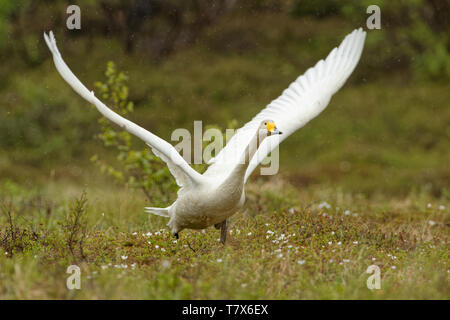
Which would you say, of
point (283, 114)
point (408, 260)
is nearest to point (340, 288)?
point (408, 260)

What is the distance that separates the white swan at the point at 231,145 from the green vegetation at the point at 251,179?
37 centimetres

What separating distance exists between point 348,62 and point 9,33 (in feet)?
50.4

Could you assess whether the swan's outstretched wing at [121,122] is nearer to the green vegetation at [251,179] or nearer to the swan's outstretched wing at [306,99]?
the green vegetation at [251,179]

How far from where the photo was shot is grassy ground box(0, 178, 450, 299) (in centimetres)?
463

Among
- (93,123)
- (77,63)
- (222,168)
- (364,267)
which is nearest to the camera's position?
(364,267)

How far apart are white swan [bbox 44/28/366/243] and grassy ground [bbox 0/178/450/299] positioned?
0.36 meters

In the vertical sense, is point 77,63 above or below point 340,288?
above

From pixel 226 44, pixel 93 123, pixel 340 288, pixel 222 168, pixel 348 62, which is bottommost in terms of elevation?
pixel 340 288

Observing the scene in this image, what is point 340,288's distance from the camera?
4.64 metres

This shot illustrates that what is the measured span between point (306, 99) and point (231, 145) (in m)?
1.05

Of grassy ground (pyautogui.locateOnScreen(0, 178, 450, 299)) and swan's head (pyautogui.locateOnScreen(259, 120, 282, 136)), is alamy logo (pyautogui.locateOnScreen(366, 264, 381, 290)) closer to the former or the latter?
grassy ground (pyautogui.locateOnScreen(0, 178, 450, 299))

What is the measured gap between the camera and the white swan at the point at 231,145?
5.50 metres

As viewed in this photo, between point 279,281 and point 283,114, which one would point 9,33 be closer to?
point 283,114

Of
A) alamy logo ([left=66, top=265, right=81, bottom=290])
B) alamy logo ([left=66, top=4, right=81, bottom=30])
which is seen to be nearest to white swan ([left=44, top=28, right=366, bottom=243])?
alamy logo ([left=66, top=265, right=81, bottom=290])
